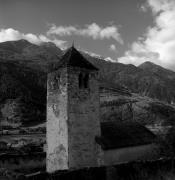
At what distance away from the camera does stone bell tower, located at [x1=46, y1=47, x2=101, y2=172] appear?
2262cm

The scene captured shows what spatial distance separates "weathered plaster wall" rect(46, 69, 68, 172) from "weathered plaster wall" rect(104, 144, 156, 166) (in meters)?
3.56

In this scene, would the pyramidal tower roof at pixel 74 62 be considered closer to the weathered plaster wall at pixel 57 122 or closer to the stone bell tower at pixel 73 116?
the stone bell tower at pixel 73 116

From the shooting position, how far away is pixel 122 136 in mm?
25953

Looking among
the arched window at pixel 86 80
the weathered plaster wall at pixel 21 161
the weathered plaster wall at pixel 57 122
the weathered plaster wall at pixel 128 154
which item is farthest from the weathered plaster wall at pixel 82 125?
the weathered plaster wall at pixel 21 161

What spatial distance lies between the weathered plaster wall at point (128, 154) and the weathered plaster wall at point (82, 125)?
32.1 inches

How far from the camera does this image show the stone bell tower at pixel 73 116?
22625mm

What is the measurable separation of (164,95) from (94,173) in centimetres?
17674

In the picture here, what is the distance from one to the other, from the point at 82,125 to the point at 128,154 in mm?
5185

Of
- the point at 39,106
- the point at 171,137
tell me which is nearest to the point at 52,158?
the point at 171,137

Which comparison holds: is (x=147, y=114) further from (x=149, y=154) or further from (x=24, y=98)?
(x=149, y=154)

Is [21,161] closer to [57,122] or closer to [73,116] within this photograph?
[57,122]

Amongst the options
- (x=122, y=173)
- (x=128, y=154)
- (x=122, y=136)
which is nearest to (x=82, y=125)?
(x=122, y=136)

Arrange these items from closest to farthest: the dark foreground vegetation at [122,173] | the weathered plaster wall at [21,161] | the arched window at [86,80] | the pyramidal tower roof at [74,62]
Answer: the dark foreground vegetation at [122,173] < the pyramidal tower roof at [74,62] < the arched window at [86,80] < the weathered plaster wall at [21,161]

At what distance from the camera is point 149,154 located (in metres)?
26.9
